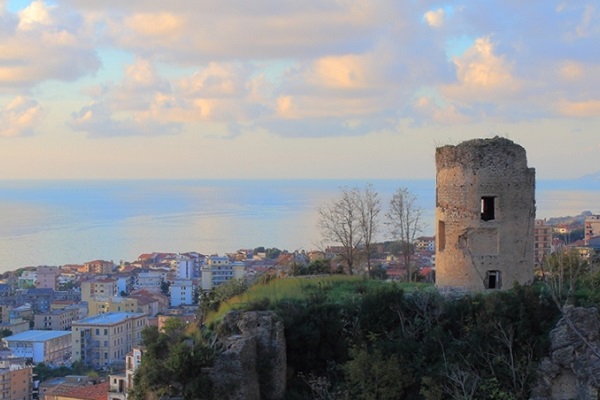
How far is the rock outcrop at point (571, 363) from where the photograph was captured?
13.6 metres

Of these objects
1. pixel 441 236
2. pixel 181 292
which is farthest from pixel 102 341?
pixel 441 236

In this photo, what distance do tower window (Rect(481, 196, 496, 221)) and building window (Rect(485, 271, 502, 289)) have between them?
1.10 meters

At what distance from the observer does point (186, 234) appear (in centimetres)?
12288

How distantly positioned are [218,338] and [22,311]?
67.2 meters

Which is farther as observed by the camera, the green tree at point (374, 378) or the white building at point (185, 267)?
the white building at point (185, 267)

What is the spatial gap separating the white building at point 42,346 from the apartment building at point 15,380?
794cm

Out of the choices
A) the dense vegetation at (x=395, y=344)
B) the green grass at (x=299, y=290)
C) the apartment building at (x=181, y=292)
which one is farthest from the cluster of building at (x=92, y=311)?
the dense vegetation at (x=395, y=344)

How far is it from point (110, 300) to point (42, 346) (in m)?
15.8

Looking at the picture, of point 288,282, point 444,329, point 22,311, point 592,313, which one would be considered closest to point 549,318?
point 592,313

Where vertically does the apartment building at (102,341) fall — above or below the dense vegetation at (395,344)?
below

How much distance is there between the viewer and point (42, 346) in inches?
2334

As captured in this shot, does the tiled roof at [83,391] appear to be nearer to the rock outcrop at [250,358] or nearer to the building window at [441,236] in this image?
the building window at [441,236]

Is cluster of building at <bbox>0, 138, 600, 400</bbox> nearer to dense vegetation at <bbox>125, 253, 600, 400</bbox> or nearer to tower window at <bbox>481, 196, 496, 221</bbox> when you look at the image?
tower window at <bbox>481, 196, 496, 221</bbox>

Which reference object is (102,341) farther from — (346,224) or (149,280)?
(346,224)
